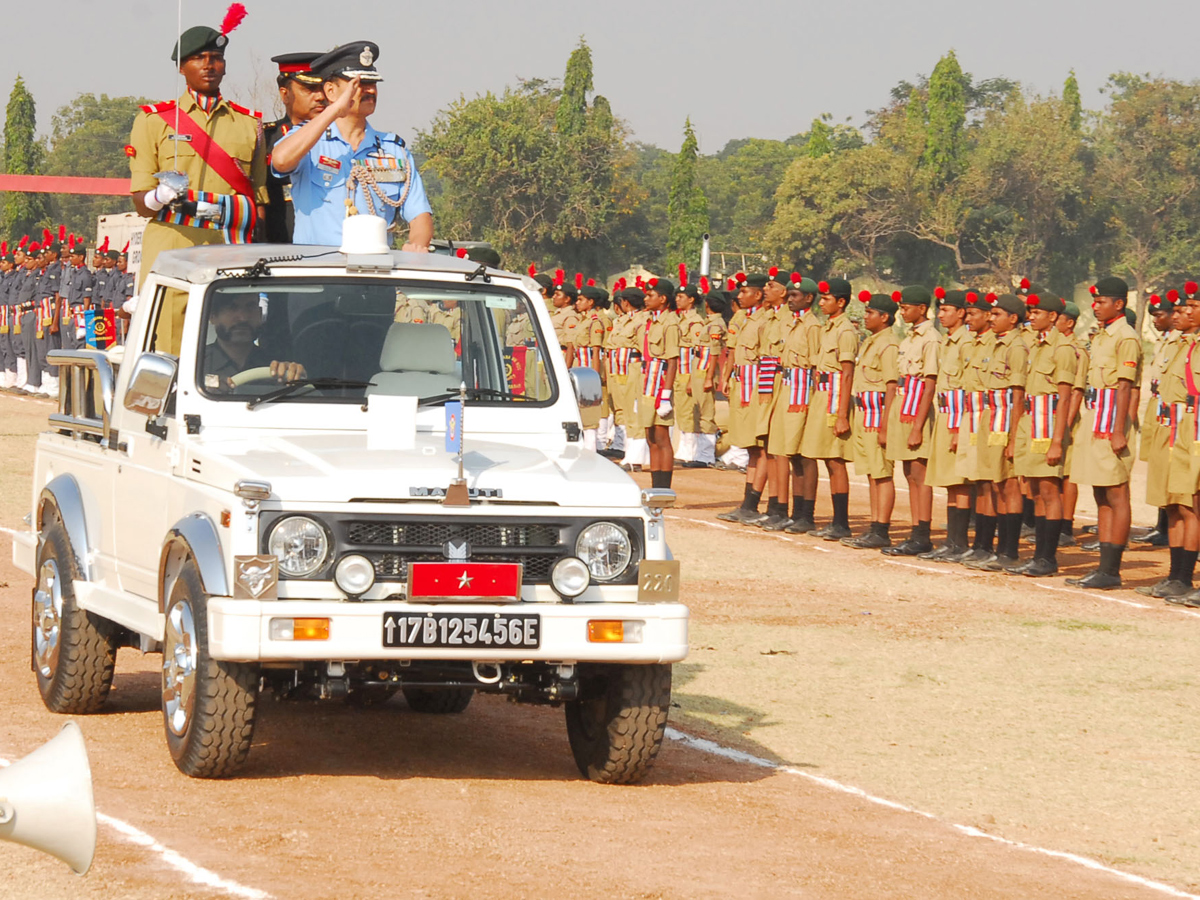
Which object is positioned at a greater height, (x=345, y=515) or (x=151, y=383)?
(x=151, y=383)

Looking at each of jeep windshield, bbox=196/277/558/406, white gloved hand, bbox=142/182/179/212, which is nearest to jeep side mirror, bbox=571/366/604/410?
jeep windshield, bbox=196/277/558/406

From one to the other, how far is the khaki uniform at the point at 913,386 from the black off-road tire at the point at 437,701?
26.8 ft

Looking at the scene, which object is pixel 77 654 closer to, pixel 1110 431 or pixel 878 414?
pixel 1110 431

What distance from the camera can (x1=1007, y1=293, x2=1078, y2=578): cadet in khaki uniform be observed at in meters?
15.2

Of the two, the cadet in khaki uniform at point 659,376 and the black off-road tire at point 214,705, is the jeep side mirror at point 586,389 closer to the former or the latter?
the black off-road tire at point 214,705

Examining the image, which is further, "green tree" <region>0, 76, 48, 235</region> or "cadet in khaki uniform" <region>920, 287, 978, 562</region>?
"green tree" <region>0, 76, 48, 235</region>

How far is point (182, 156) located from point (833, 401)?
9195 millimetres

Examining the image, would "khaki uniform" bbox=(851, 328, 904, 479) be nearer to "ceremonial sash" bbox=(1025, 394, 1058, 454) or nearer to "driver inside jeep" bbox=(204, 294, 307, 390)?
"ceremonial sash" bbox=(1025, 394, 1058, 454)

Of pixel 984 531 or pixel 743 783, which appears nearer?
pixel 743 783

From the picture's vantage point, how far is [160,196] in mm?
8727

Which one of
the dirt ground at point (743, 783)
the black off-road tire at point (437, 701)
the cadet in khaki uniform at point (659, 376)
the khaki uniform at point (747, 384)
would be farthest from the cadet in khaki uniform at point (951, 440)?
the black off-road tire at point (437, 701)

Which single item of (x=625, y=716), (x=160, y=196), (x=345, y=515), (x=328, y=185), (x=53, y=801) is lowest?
(x=625, y=716)

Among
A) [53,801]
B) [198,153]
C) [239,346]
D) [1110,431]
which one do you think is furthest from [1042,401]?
[53,801]

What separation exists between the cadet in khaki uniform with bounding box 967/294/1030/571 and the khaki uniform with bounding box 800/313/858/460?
5.31 ft
